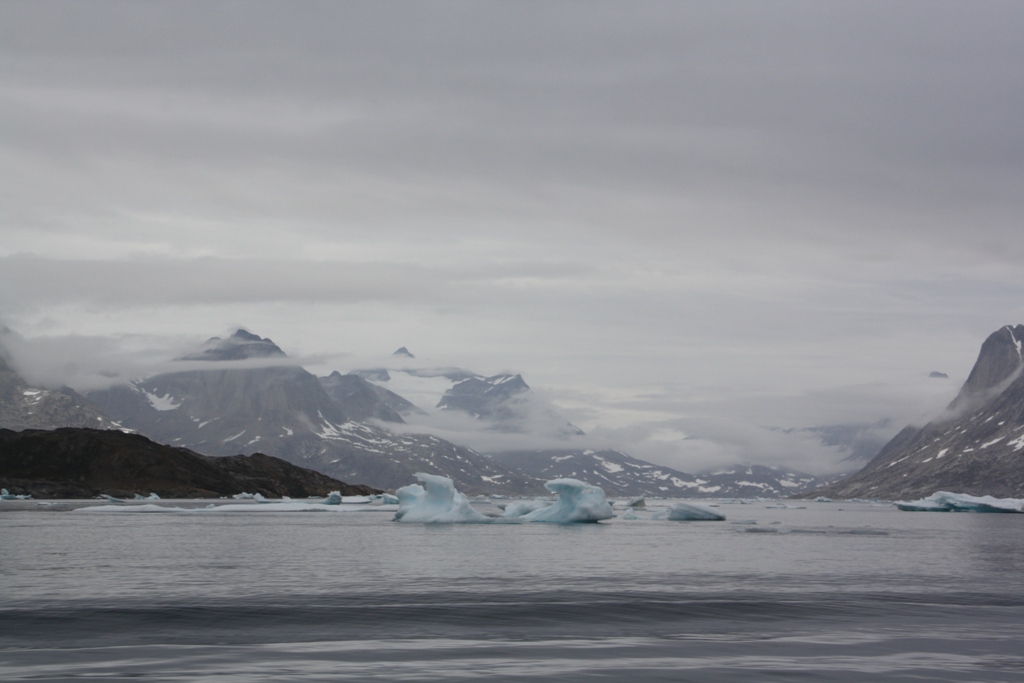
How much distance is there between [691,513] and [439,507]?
36.7 meters

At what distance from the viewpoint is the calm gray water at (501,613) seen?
1001 inches

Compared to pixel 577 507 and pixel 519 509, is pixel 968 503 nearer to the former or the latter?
pixel 519 509

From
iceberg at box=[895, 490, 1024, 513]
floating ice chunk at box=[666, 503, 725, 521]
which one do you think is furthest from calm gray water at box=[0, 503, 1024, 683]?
iceberg at box=[895, 490, 1024, 513]

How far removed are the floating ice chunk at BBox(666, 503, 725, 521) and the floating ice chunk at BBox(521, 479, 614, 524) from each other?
1641 centimetres

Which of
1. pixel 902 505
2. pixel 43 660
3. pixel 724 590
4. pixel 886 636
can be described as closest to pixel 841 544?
pixel 724 590

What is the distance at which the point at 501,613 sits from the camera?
3578 centimetres

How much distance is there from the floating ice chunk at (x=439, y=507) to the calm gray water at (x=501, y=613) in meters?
35.1

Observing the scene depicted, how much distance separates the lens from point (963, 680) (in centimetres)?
2391

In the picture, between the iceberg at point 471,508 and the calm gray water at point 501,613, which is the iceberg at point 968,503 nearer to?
the iceberg at point 471,508

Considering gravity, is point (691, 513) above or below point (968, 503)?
above

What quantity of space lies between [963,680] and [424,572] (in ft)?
103

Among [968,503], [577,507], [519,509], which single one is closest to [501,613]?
[577,507]

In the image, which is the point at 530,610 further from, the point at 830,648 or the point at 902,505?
the point at 902,505

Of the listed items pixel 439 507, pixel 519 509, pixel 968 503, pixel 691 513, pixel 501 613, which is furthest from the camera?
pixel 968 503
